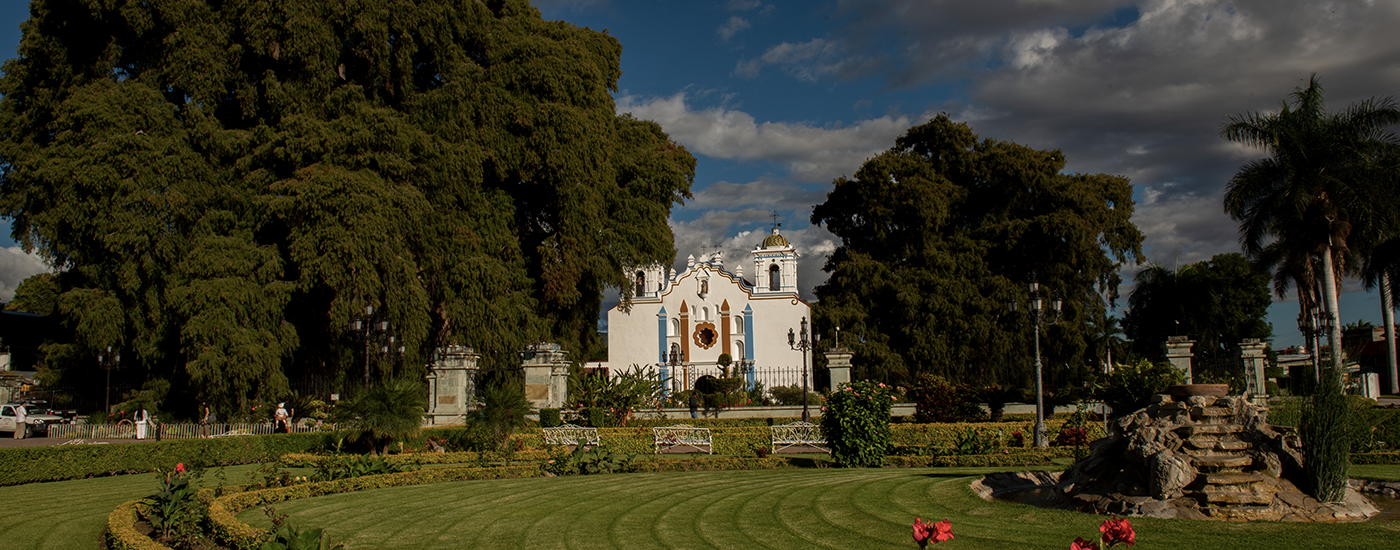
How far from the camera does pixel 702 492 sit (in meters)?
9.01

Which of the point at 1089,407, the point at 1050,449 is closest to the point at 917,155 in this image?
the point at 1089,407

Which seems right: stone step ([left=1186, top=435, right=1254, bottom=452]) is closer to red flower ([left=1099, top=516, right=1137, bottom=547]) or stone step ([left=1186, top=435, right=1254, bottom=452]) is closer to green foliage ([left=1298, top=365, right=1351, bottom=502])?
green foliage ([left=1298, top=365, right=1351, bottom=502])

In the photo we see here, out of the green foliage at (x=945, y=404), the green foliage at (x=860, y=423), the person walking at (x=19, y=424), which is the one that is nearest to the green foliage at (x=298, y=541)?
the green foliage at (x=860, y=423)

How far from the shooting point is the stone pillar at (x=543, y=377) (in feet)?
61.9

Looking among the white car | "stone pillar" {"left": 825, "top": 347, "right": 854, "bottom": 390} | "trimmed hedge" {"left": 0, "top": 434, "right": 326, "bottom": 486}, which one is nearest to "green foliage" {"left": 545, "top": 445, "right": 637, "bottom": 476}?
"trimmed hedge" {"left": 0, "top": 434, "right": 326, "bottom": 486}

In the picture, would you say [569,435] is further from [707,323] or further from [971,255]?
[707,323]

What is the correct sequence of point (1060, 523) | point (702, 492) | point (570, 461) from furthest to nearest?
point (570, 461) < point (702, 492) < point (1060, 523)

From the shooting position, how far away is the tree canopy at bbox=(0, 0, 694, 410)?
18625 millimetres

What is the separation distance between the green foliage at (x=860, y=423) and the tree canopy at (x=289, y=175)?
1195 centimetres

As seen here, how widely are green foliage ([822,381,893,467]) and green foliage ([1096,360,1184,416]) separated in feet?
12.6

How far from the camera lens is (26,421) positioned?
2147 cm

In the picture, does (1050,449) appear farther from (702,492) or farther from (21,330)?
(21,330)

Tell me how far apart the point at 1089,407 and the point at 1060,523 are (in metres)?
13.7

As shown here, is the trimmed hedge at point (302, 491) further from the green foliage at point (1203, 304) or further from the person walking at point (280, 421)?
the green foliage at point (1203, 304)
